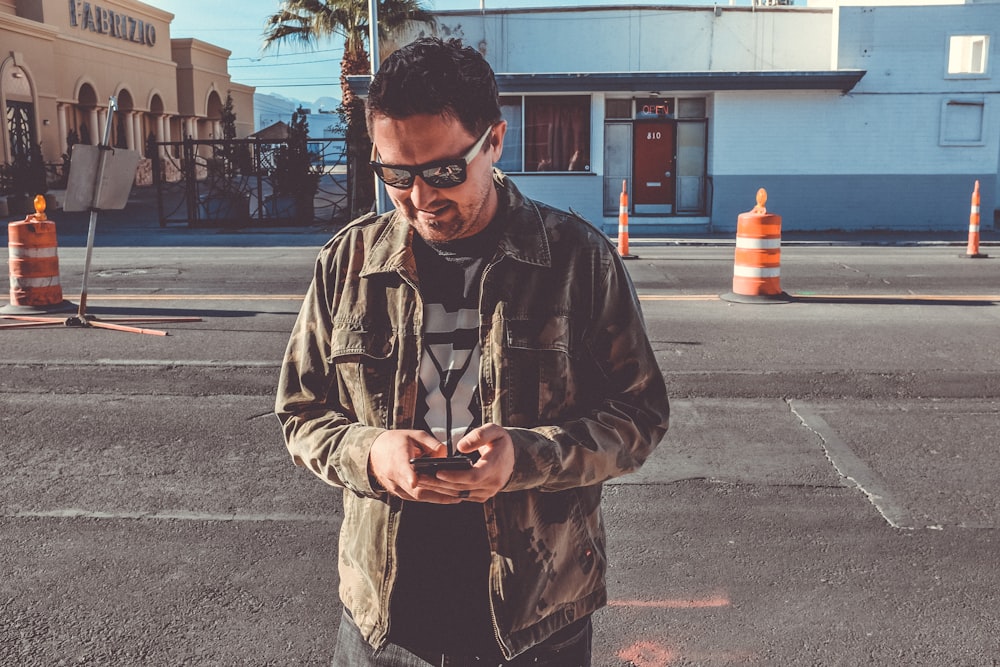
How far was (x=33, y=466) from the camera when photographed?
5570 mm

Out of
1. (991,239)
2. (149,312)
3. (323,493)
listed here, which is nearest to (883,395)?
(323,493)

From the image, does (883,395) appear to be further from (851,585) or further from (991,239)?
(991,239)

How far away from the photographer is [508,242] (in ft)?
6.37

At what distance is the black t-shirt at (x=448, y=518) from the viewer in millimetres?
1928

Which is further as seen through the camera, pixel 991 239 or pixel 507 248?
pixel 991 239

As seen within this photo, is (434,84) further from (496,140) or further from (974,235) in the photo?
(974,235)

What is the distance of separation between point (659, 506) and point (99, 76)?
3916cm

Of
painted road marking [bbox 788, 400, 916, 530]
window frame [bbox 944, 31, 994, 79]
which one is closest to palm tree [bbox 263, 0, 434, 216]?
window frame [bbox 944, 31, 994, 79]

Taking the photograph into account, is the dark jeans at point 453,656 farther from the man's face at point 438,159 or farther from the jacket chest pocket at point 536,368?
the man's face at point 438,159

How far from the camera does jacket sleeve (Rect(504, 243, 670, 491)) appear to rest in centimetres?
190

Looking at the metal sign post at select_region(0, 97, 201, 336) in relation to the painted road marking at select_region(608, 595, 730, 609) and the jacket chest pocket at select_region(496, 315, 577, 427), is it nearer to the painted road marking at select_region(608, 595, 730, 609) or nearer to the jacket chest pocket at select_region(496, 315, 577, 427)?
the painted road marking at select_region(608, 595, 730, 609)

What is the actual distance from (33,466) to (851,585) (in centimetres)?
439

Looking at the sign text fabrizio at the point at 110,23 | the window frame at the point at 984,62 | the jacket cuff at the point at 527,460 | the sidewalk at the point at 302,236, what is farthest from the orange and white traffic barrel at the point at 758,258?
the sign text fabrizio at the point at 110,23

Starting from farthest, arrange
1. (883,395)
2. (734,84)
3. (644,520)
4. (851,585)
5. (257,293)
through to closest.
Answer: (734,84) < (257,293) < (883,395) < (644,520) < (851,585)
